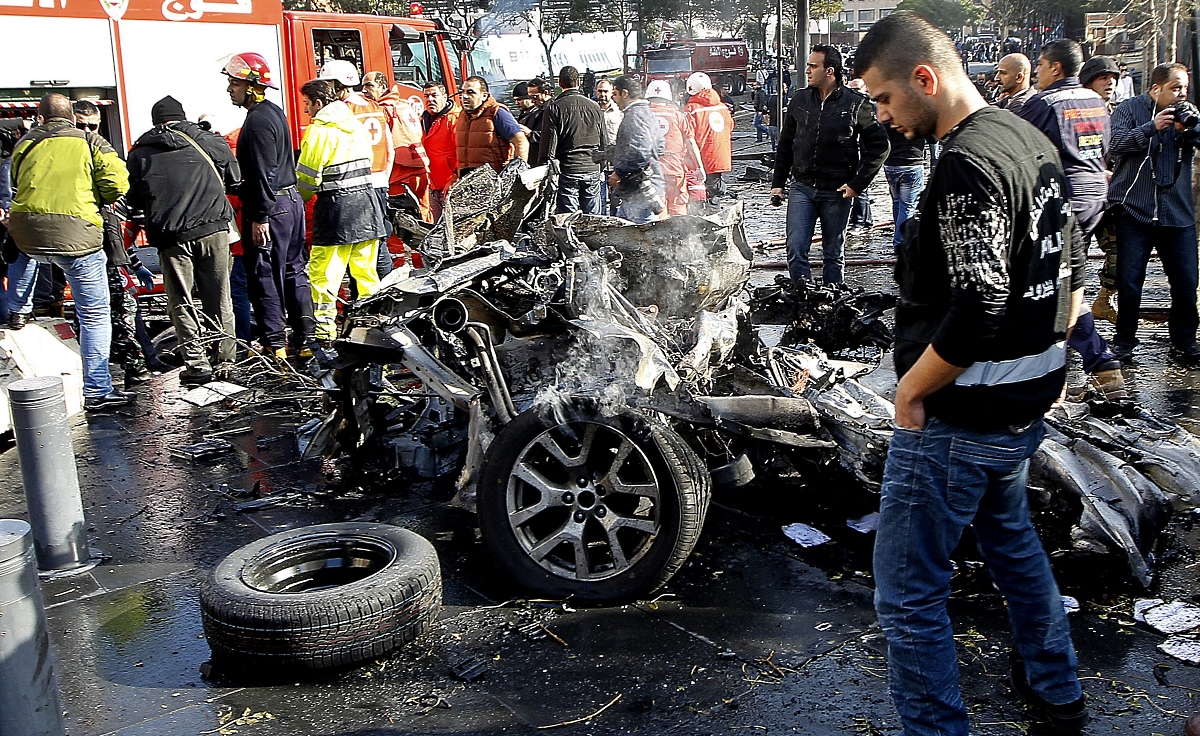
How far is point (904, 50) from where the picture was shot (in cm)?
265

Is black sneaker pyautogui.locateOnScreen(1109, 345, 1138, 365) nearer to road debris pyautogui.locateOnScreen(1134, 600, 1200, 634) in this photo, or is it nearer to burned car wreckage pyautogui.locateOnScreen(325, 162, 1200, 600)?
burned car wreckage pyautogui.locateOnScreen(325, 162, 1200, 600)

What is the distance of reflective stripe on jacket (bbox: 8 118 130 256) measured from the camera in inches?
272

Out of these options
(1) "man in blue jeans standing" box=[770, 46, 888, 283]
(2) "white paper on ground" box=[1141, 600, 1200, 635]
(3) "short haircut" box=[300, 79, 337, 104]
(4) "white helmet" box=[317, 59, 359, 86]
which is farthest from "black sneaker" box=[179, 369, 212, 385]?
(2) "white paper on ground" box=[1141, 600, 1200, 635]

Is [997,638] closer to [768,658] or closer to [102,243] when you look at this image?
[768,658]

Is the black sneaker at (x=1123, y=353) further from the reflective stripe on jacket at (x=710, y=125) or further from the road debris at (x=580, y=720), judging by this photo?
the reflective stripe on jacket at (x=710, y=125)

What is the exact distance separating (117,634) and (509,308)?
6.69ft

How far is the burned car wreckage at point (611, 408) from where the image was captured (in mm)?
3936

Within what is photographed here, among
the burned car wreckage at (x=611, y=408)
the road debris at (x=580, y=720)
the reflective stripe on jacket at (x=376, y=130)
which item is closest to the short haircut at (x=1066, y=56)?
the burned car wreckage at (x=611, y=408)

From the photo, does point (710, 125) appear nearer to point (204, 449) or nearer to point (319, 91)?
point (319, 91)

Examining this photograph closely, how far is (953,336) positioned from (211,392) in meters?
6.23

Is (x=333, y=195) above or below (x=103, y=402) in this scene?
above

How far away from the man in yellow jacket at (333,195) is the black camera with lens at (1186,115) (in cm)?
566

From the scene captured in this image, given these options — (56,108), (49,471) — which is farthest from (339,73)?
(49,471)

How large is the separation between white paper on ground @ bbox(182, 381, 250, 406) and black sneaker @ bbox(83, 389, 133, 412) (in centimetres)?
43
